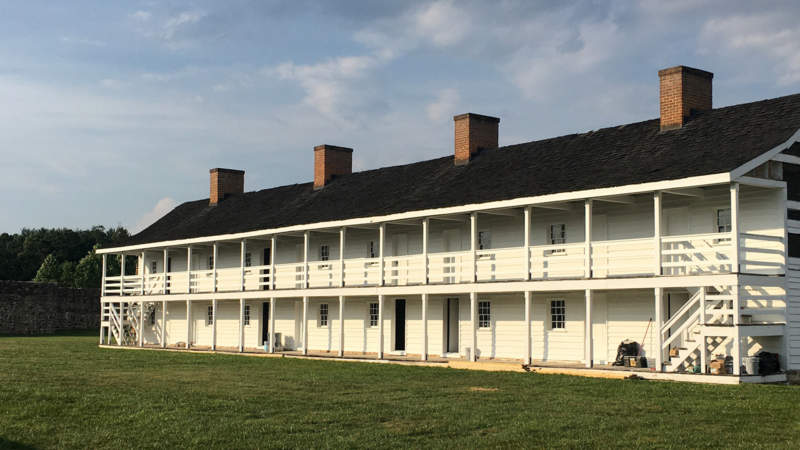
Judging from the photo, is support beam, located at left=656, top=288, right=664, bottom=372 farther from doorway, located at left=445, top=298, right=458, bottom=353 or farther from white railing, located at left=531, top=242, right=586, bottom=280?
doorway, located at left=445, top=298, right=458, bottom=353

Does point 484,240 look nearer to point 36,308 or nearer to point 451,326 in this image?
point 451,326

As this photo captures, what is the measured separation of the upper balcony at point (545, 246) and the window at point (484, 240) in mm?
30

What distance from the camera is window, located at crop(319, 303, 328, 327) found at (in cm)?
3393

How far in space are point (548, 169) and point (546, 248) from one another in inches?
101

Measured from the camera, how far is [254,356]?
30.6 meters

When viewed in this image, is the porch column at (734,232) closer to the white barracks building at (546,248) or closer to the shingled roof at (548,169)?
the white barracks building at (546,248)

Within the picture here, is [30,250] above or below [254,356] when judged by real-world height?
above

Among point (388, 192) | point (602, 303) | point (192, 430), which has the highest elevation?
point (388, 192)

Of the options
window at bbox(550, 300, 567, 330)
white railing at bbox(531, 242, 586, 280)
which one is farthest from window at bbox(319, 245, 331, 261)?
window at bbox(550, 300, 567, 330)

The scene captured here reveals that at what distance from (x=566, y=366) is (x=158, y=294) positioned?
21630mm

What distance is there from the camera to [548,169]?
25656 mm

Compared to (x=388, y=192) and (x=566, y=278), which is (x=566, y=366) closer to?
(x=566, y=278)

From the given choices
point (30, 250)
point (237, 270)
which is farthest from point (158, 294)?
point (30, 250)

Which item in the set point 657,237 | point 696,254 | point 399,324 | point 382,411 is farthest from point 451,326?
point 382,411
